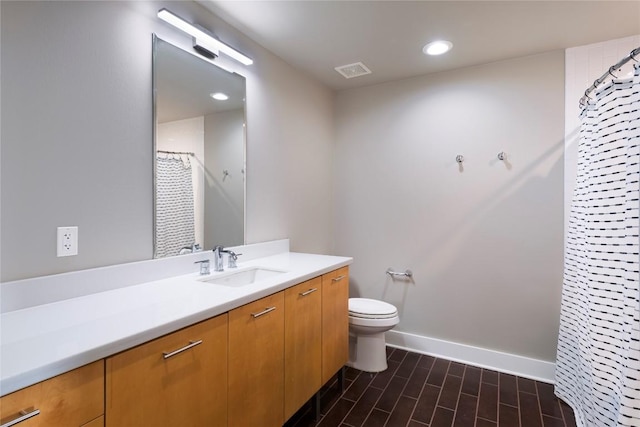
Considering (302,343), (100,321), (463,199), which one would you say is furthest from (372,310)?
(100,321)

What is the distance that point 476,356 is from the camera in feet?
8.51

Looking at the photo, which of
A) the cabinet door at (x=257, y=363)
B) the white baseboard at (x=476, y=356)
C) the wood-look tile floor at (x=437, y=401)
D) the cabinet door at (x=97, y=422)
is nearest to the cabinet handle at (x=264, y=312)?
the cabinet door at (x=257, y=363)

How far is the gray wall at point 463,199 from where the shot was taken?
2389 millimetres

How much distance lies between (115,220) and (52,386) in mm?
827

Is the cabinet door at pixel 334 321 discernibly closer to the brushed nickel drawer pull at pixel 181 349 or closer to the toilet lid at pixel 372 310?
the toilet lid at pixel 372 310

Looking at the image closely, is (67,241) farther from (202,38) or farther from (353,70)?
(353,70)

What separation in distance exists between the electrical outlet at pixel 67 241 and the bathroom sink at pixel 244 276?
0.61m

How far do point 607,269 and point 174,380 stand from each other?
2064 millimetres

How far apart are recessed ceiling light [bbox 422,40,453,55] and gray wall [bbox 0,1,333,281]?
144 centimetres

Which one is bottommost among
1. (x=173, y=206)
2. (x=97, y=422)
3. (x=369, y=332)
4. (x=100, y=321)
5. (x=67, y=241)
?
(x=369, y=332)

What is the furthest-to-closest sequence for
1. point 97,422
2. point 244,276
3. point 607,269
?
point 244,276
point 607,269
point 97,422

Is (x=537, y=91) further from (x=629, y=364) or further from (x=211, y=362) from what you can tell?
(x=211, y=362)

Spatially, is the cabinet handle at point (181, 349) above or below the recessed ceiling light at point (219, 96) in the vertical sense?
below

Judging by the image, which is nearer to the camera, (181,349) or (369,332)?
(181,349)
